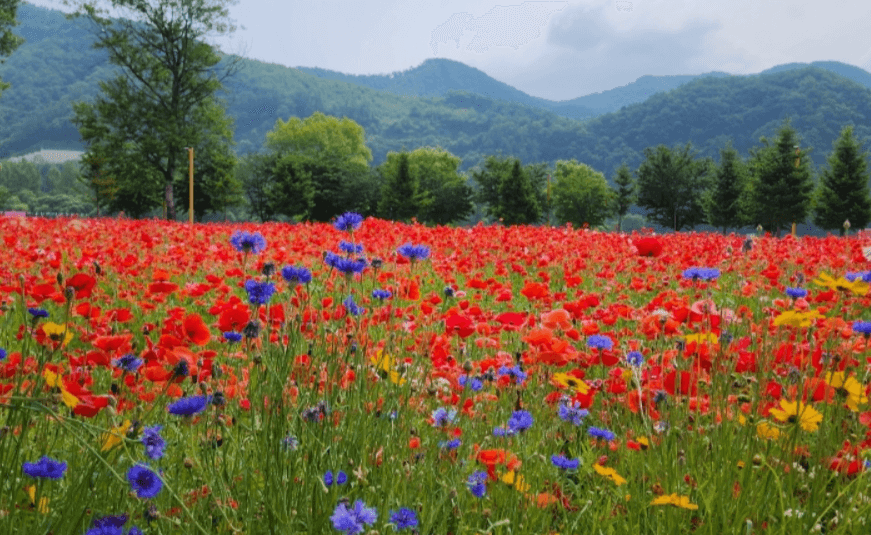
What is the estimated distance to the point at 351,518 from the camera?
109 centimetres

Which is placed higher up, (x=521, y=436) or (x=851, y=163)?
(x=851, y=163)

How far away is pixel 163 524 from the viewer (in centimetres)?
159

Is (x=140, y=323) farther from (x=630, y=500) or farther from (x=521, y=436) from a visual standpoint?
(x=630, y=500)

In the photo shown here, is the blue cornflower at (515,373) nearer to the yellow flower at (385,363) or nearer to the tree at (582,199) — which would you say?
the yellow flower at (385,363)

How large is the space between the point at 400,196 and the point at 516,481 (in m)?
51.8

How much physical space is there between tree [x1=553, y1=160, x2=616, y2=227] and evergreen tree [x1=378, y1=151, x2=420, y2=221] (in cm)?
2401

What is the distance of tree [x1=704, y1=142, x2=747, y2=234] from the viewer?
48281 millimetres

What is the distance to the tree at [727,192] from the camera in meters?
48.3

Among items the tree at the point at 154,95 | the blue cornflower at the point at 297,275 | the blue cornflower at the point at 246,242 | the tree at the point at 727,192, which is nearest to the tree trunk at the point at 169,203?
the tree at the point at 154,95

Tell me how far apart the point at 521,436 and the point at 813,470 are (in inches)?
36.8

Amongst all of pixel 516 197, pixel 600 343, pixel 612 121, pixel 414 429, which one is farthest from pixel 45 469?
pixel 612 121

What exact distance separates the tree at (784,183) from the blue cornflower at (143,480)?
1729 inches

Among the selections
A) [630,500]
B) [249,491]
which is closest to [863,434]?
[630,500]

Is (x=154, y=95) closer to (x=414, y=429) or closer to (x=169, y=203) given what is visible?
(x=169, y=203)
